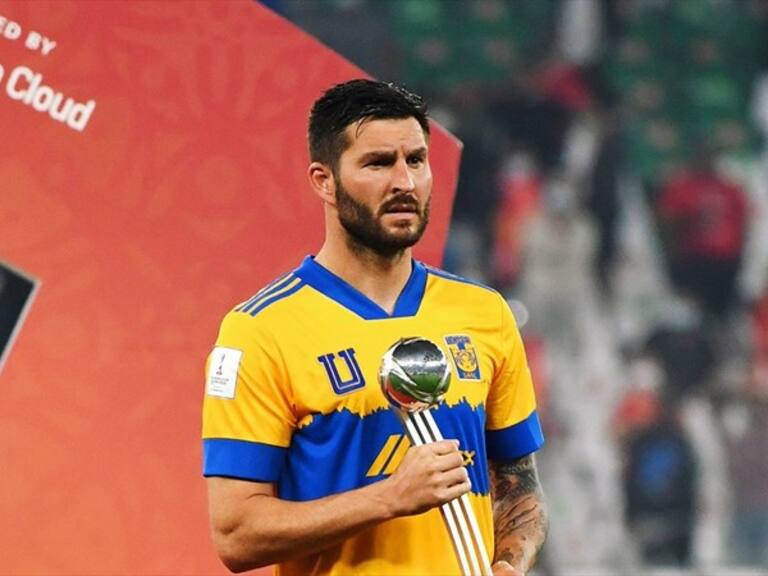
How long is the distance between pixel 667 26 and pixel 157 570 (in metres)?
6.26

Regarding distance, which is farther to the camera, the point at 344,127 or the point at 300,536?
the point at 344,127

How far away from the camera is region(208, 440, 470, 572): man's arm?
209cm

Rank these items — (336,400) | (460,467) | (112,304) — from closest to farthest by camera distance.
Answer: (460,467), (336,400), (112,304)

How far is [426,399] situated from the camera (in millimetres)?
2061

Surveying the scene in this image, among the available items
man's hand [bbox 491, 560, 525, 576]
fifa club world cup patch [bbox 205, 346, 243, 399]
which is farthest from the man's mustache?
man's hand [bbox 491, 560, 525, 576]

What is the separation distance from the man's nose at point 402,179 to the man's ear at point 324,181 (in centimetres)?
12

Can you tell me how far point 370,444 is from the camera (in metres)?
2.26

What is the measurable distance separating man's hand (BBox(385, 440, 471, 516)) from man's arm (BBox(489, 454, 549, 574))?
0.33 meters

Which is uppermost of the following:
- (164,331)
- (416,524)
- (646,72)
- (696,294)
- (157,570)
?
(646,72)

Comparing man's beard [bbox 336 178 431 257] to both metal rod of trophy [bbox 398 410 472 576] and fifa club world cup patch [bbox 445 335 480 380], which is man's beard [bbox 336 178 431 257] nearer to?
fifa club world cup patch [bbox 445 335 480 380]

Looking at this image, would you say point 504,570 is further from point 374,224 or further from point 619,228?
point 619,228

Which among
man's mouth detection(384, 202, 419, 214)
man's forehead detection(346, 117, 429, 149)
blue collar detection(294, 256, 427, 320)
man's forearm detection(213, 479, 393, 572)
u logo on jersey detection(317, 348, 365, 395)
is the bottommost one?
man's forearm detection(213, 479, 393, 572)

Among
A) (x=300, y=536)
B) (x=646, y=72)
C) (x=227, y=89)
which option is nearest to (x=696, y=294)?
(x=646, y=72)

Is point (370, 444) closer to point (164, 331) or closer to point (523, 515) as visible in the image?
point (523, 515)
